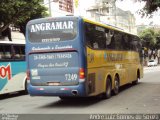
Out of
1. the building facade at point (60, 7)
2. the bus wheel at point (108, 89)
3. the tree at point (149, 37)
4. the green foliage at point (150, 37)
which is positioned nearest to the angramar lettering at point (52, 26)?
the bus wheel at point (108, 89)

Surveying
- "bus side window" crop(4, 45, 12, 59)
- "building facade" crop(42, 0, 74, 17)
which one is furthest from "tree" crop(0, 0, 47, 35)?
"building facade" crop(42, 0, 74, 17)

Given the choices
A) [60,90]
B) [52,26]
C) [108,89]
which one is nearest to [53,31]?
[52,26]

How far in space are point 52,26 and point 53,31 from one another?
0.59 feet

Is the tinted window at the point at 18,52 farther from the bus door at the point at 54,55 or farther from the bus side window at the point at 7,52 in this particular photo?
the bus door at the point at 54,55

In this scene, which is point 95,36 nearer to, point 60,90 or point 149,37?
point 60,90

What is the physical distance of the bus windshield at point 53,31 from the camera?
13.3 m

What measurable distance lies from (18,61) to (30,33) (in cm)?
508

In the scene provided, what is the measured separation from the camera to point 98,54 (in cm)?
1445

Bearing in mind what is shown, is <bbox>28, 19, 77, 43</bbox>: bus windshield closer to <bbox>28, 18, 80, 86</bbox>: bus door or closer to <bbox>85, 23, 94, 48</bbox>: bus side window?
<bbox>28, 18, 80, 86</bbox>: bus door

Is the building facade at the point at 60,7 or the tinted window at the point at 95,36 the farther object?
the building facade at the point at 60,7

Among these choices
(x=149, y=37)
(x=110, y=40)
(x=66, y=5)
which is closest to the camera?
(x=110, y=40)

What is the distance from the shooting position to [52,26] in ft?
44.4

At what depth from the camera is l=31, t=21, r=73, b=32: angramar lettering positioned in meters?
13.3

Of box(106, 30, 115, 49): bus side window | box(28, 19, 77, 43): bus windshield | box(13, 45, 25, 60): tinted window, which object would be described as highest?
box(28, 19, 77, 43): bus windshield
